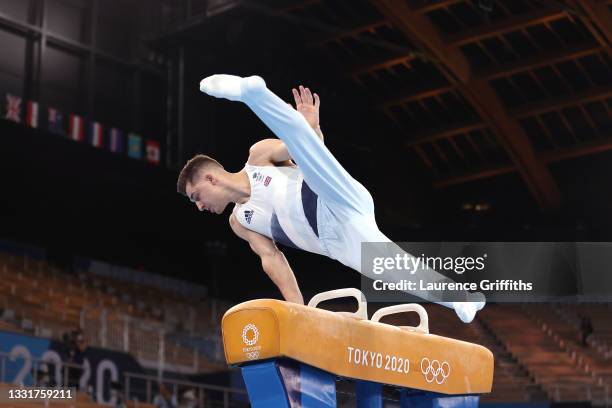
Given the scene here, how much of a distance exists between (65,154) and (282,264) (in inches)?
589

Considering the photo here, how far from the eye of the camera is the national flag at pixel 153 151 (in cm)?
2185

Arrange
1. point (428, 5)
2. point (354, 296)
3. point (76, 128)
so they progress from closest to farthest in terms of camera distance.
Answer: point (354, 296) < point (76, 128) < point (428, 5)

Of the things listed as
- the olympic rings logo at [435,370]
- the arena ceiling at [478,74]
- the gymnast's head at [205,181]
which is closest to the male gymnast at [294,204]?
the gymnast's head at [205,181]

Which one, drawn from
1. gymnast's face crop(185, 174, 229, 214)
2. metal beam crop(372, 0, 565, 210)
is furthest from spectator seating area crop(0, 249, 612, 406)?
gymnast's face crop(185, 174, 229, 214)

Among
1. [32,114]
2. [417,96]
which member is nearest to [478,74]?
[417,96]

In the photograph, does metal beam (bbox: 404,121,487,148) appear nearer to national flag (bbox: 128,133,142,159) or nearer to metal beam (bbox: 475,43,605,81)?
metal beam (bbox: 475,43,605,81)

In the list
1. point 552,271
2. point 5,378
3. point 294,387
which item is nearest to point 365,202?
point 294,387

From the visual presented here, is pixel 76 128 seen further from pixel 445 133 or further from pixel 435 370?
pixel 435 370

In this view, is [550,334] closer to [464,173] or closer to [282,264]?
[464,173]

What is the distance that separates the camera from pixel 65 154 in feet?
65.4

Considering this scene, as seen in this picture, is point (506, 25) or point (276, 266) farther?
point (506, 25)

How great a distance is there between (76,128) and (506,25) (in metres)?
9.66

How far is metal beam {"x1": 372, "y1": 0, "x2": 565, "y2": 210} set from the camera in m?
21.8

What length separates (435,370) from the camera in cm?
598
